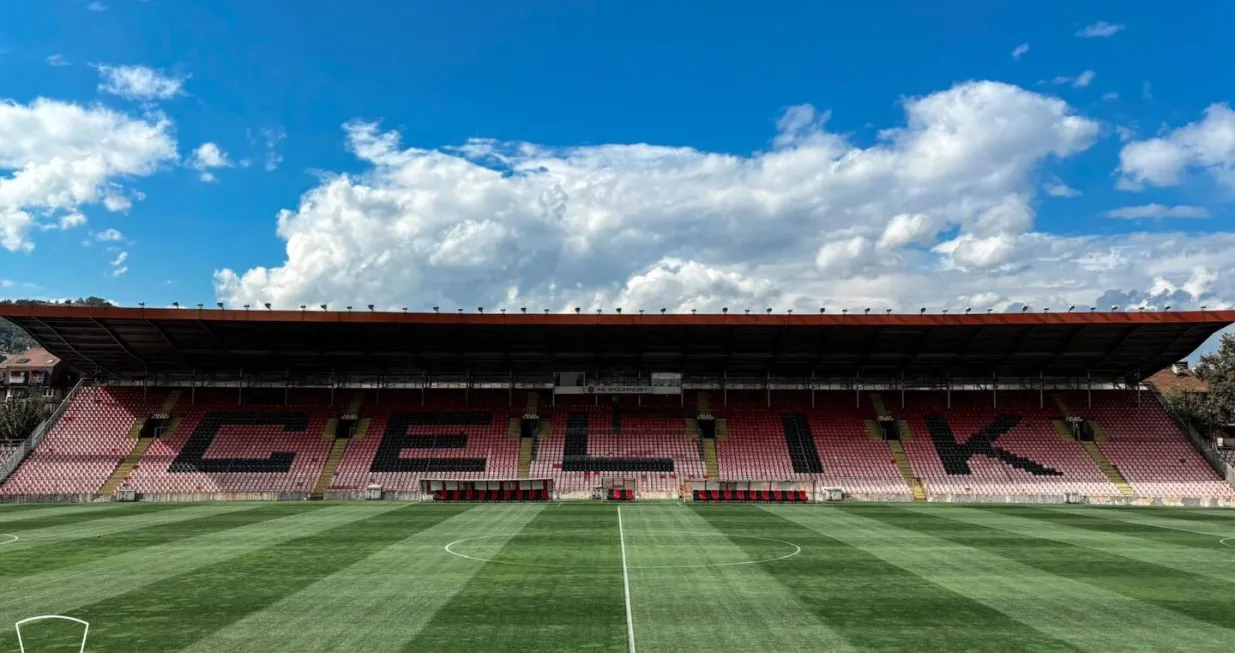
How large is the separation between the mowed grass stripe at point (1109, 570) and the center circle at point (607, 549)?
725 centimetres

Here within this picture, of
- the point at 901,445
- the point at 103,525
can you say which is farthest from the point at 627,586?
the point at 901,445

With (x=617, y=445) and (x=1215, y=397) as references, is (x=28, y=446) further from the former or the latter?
(x=1215, y=397)

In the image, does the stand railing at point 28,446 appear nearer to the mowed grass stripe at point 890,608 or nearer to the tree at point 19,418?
the tree at point 19,418

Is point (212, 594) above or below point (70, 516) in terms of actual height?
below

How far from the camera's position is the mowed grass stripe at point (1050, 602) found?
14.8 m

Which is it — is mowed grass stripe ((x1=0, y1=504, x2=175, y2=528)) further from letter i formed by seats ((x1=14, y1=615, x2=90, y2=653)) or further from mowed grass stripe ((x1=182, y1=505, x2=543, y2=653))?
letter i formed by seats ((x1=14, y1=615, x2=90, y2=653))

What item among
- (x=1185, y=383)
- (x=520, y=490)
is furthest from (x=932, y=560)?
(x=1185, y=383)

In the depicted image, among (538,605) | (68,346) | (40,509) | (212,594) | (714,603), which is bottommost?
(212,594)

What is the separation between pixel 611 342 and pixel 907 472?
76.0ft

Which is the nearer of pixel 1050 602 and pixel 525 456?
pixel 1050 602

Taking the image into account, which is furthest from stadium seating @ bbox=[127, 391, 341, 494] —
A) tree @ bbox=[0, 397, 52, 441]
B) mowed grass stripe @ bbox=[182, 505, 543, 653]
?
mowed grass stripe @ bbox=[182, 505, 543, 653]

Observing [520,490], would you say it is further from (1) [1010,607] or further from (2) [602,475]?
(1) [1010,607]

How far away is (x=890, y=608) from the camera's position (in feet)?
55.8

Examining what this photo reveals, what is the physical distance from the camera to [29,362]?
103125mm
